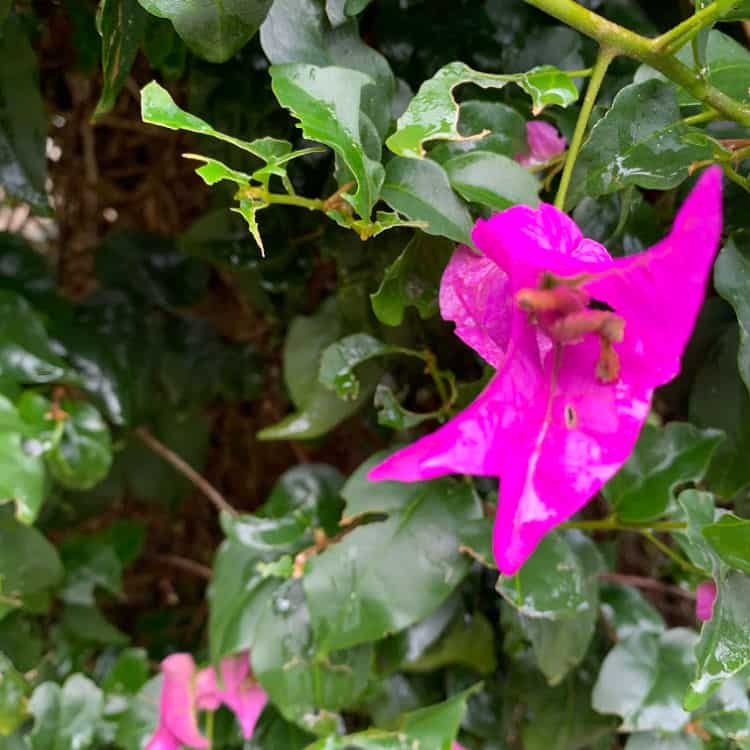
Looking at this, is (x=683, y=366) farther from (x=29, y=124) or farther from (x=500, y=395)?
(x=29, y=124)

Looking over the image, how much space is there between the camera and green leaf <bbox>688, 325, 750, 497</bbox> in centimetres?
51

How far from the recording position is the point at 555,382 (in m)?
0.27

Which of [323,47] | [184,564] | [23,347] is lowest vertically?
[184,564]

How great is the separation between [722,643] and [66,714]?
1.57ft

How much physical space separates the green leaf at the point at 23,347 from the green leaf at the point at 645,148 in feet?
1.42

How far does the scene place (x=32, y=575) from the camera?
636 millimetres

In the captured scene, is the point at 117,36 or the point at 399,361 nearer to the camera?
the point at 117,36

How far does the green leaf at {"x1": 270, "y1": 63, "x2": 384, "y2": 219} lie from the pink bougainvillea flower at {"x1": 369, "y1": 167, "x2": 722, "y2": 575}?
61 millimetres

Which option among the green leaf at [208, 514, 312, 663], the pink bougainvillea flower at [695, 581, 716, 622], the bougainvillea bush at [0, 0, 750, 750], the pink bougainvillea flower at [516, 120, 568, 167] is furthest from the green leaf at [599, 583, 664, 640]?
the pink bougainvillea flower at [516, 120, 568, 167]

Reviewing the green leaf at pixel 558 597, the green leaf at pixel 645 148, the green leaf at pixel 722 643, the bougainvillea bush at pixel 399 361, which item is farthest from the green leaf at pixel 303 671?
the green leaf at pixel 645 148

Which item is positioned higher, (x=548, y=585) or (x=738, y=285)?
(x=738, y=285)

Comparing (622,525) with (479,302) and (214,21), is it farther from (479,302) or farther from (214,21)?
(214,21)

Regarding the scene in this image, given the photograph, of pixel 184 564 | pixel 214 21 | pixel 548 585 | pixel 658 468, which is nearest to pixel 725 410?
pixel 658 468

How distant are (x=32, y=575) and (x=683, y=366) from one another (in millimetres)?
497
